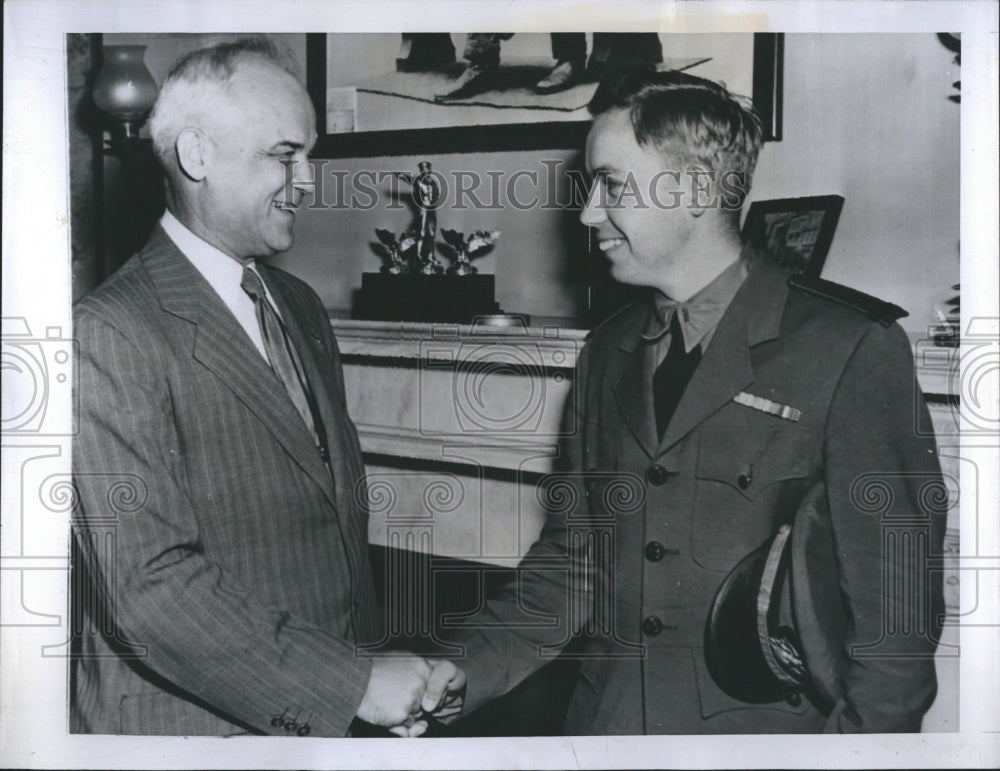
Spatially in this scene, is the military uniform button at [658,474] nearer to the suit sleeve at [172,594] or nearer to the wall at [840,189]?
the wall at [840,189]

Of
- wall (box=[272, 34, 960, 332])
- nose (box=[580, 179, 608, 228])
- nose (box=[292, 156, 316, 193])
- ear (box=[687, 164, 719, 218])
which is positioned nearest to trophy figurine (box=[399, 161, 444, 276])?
wall (box=[272, 34, 960, 332])

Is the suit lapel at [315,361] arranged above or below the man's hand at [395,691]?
above

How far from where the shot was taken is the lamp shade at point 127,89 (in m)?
2.12

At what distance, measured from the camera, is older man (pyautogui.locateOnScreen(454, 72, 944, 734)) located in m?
2.07

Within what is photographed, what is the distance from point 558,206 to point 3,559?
4.57 ft

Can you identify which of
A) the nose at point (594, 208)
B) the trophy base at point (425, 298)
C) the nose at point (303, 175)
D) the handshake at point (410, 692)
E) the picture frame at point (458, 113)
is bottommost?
the handshake at point (410, 692)

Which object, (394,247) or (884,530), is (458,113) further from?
(884,530)

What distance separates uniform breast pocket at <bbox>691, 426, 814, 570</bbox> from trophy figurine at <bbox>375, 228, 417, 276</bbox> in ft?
2.37

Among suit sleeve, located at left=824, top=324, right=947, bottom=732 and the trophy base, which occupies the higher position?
the trophy base

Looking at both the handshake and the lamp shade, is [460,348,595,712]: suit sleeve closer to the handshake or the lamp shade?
the handshake

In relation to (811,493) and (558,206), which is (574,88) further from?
(811,493)

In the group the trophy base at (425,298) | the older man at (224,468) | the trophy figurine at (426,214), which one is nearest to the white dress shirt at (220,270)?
the older man at (224,468)

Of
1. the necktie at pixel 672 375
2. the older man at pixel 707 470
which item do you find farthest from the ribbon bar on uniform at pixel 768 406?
the necktie at pixel 672 375

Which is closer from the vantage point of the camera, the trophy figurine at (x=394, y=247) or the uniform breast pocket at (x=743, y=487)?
the uniform breast pocket at (x=743, y=487)
